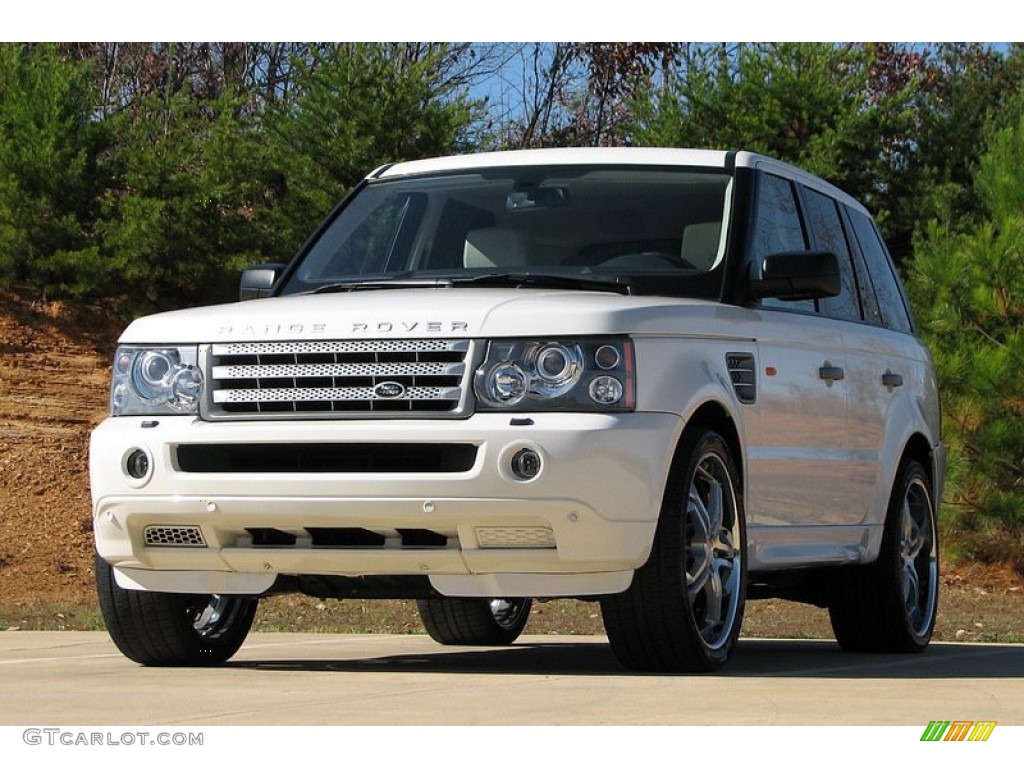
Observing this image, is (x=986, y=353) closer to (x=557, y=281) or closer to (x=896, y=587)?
(x=896, y=587)

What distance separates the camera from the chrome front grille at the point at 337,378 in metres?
6.66

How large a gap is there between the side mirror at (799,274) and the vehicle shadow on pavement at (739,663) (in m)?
1.45

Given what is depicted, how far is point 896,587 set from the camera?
365 inches

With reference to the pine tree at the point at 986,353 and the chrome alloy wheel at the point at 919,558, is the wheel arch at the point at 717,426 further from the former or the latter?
the pine tree at the point at 986,353

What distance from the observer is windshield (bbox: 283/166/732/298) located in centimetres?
784

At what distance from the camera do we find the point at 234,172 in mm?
26516

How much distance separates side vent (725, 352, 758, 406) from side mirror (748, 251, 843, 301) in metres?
0.33

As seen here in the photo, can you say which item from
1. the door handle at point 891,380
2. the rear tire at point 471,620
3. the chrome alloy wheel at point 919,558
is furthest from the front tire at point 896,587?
the rear tire at point 471,620

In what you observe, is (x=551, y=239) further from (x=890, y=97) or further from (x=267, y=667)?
(x=890, y=97)

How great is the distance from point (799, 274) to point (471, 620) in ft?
9.72

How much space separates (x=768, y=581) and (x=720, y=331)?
1.50 m

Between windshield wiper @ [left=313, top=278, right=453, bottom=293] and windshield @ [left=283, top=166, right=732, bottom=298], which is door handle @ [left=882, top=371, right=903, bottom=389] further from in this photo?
windshield wiper @ [left=313, top=278, right=453, bottom=293]

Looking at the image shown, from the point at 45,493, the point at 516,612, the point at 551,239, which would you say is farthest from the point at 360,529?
the point at 45,493

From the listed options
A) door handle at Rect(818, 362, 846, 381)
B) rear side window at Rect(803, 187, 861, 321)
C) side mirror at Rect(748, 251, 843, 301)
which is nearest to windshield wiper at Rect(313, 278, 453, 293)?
side mirror at Rect(748, 251, 843, 301)
